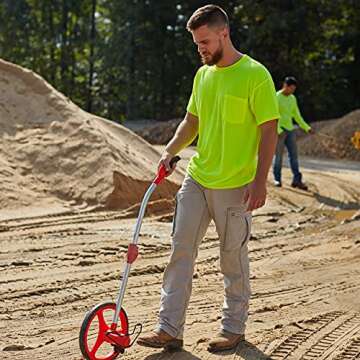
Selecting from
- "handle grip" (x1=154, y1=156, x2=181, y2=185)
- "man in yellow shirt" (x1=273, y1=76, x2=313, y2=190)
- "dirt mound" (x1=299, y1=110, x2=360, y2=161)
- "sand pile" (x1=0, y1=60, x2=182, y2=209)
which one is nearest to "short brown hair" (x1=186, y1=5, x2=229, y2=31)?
"handle grip" (x1=154, y1=156, x2=181, y2=185)

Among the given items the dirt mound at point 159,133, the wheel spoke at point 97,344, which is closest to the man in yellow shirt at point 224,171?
the wheel spoke at point 97,344

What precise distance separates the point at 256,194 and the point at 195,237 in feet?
1.52

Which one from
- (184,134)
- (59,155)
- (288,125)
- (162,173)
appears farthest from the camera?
(288,125)

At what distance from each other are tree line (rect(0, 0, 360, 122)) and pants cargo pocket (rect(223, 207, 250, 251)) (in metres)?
25.4

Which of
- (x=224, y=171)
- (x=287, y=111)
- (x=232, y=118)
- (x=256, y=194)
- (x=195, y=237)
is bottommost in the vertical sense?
(x=195, y=237)

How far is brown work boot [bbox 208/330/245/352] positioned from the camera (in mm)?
4816

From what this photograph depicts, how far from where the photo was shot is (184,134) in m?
5.05

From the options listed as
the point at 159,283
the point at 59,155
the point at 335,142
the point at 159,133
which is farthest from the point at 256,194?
the point at 159,133

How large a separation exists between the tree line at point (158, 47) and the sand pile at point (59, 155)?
18336 millimetres

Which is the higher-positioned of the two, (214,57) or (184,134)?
(214,57)

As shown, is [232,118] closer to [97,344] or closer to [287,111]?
[97,344]

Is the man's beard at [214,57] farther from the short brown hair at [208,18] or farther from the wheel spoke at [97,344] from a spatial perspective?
the wheel spoke at [97,344]

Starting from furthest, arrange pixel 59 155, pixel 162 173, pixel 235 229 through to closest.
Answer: pixel 59 155, pixel 162 173, pixel 235 229

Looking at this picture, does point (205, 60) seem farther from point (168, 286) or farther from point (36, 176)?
point (36, 176)
